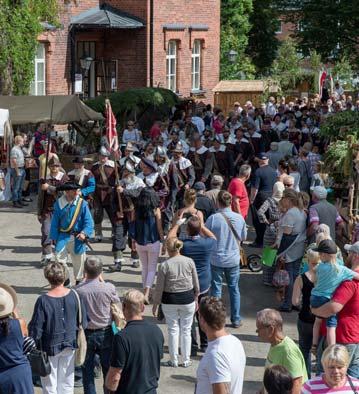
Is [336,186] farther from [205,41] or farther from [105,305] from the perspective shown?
[205,41]

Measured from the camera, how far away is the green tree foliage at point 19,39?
25391 mm

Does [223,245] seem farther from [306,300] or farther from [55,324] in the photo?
[55,324]

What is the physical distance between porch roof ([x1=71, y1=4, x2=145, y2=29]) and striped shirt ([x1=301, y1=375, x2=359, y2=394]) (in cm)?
2552

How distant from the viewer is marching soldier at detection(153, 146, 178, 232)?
52.0 ft

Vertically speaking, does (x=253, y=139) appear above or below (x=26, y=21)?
below

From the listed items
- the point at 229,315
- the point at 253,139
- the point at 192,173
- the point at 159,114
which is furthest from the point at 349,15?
the point at 229,315

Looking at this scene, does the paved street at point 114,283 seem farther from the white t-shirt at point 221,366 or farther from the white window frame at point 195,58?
the white window frame at point 195,58

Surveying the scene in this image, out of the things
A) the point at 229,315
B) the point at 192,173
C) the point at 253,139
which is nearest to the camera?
the point at 229,315

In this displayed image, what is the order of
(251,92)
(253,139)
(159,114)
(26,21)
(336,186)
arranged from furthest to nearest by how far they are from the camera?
1. (251,92)
2. (159,114)
3. (26,21)
4. (253,139)
5. (336,186)

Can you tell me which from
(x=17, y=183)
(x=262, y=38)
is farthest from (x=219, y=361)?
(x=262, y=38)

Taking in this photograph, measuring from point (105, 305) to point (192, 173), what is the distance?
8152 mm

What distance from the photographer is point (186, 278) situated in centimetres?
1002

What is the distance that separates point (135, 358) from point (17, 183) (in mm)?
13066

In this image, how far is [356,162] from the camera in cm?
1375
